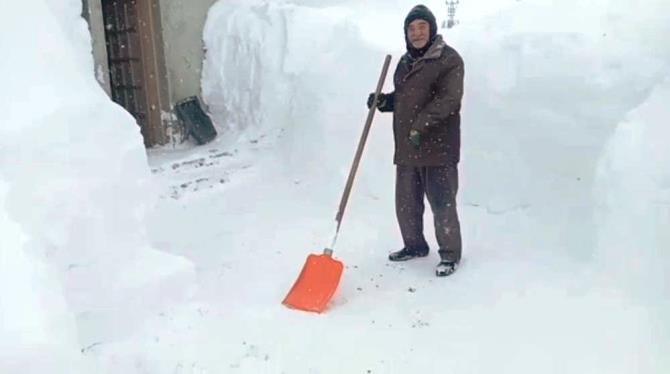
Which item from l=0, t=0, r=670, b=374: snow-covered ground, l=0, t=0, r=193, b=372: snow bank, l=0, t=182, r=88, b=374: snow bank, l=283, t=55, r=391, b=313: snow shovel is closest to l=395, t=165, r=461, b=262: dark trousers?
l=0, t=0, r=670, b=374: snow-covered ground

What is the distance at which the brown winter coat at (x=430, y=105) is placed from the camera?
3266 mm

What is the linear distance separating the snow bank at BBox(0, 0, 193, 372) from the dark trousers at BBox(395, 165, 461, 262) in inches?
46.9

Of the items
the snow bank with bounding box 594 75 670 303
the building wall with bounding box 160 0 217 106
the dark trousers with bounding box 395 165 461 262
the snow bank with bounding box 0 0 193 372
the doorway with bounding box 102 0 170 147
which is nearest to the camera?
the snow bank with bounding box 0 0 193 372

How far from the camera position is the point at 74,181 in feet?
8.62

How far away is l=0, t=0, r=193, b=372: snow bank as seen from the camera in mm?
2445

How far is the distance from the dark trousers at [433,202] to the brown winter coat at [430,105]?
8 cm

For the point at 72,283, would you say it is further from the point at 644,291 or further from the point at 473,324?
the point at 644,291

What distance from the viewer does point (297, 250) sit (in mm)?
3908

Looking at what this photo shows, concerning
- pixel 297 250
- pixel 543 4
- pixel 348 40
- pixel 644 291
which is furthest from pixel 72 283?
pixel 543 4

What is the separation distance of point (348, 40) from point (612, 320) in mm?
3287

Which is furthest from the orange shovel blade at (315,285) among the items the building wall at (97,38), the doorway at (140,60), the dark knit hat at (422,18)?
the doorway at (140,60)

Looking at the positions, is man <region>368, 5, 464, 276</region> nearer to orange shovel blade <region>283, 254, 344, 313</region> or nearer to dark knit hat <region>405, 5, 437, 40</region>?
dark knit hat <region>405, 5, 437, 40</region>

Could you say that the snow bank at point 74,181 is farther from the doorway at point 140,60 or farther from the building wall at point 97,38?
the doorway at point 140,60

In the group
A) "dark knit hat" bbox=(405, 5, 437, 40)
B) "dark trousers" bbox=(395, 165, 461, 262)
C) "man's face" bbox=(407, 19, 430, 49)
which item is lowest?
"dark trousers" bbox=(395, 165, 461, 262)
